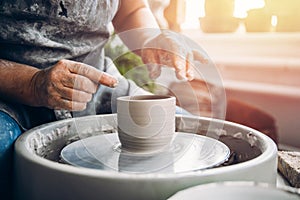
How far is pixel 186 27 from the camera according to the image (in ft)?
7.72

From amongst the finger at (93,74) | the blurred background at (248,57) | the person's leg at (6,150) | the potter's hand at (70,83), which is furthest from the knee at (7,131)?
the blurred background at (248,57)

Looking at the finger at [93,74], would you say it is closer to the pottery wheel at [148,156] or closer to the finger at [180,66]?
the pottery wheel at [148,156]

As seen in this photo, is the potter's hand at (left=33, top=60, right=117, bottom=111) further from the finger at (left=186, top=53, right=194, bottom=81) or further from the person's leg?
the finger at (left=186, top=53, right=194, bottom=81)

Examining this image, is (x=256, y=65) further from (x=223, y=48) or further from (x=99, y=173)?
(x=99, y=173)

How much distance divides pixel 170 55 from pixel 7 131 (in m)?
0.61

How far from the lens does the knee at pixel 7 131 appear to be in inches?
33.9

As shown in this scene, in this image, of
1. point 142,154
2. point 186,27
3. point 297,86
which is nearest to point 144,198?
point 142,154

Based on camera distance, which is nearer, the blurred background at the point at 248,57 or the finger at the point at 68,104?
the finger at the point at 68,104

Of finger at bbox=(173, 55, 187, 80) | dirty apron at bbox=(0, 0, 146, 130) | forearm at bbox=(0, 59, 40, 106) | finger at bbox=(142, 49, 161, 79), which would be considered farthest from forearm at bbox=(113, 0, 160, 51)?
forearm at bbox=(0, 59, 40, 106)

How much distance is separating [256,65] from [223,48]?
0.25 meters

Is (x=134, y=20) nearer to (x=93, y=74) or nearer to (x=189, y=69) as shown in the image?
(x=189, y=69)

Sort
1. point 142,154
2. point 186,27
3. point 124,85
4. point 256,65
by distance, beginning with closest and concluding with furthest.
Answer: point 142,154, point 124,85, point 256,65, point 186,27

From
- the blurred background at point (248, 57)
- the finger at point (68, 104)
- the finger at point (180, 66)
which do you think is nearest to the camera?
the finger at point (68, 104)

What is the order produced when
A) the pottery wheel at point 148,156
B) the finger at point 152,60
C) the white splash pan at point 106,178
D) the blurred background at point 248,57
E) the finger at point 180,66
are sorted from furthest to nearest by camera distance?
1. the blurred background at point 248,57
2. the finger at point 152,60
3. the finger at point 180,66
4. the pottery wheel at point 148,156
5. the white splash pan at point 106,178
